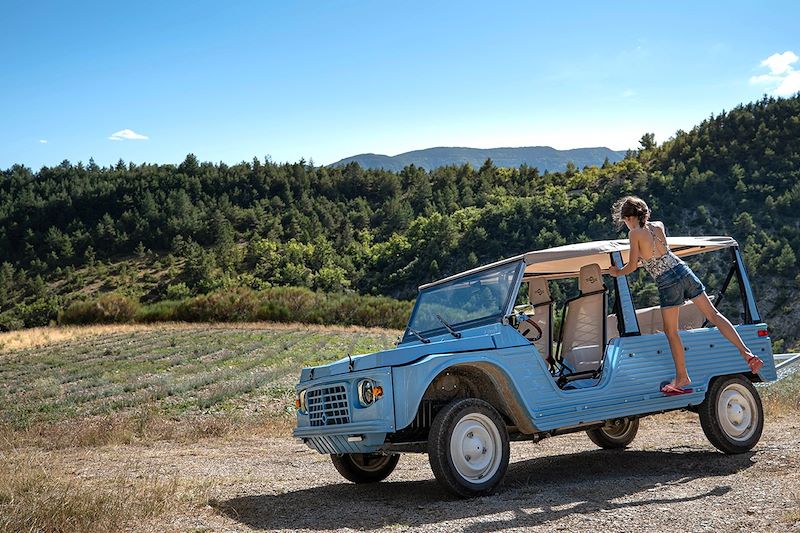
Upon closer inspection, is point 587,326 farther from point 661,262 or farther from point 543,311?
point 661,262

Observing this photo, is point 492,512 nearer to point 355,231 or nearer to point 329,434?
→ point 329,434

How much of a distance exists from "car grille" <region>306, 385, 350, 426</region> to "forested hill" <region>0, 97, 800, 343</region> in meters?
42.7

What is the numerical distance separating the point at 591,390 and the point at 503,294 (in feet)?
4.17

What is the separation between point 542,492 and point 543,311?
262cm

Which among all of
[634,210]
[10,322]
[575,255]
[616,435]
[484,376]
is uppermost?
[634,210]

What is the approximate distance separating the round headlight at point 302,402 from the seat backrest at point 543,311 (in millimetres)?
2730

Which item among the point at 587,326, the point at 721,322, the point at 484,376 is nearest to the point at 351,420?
the point at 484,376

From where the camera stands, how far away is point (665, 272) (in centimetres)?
864

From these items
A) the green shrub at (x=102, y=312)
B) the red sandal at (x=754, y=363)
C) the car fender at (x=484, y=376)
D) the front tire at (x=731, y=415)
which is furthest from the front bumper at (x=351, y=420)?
the green shrub at (x=102, y=312)

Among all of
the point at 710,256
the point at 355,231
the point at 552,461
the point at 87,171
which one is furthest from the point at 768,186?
the point at 87,171

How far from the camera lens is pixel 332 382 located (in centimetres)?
776

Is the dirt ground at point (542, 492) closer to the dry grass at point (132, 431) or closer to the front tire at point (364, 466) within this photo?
the front tire at point (364, 466)

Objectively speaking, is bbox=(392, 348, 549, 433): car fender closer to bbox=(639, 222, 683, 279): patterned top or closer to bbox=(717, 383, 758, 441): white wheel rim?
bbox=(639, 222, 683, 279): patterned top

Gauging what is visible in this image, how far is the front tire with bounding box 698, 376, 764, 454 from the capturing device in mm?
8953
